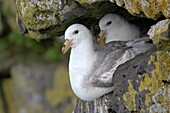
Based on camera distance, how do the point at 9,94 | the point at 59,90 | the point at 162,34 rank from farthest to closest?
the point at 9,94 < the point at 59,90 < the point at 162,34

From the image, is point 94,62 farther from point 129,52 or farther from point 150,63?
point 150,63

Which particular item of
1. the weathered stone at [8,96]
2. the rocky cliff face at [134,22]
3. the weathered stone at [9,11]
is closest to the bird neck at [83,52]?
the rocky cliff face at [134,22]

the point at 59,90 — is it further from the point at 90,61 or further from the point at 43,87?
the point at 90,61

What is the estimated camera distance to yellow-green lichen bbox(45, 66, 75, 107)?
10359mm

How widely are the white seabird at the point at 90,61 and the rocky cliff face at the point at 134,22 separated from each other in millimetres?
97

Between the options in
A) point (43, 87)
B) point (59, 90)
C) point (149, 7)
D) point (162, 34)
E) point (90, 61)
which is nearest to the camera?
point (162, 34)

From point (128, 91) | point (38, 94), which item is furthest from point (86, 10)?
point (38, 94)

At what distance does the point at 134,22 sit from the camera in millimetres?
5699

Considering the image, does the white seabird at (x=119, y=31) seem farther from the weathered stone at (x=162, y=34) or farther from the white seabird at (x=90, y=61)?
the weathered stone at (x=162, y=34)

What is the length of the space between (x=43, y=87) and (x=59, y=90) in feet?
1.07

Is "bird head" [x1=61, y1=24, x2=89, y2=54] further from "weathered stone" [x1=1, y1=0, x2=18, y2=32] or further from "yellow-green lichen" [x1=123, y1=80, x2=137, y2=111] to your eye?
"weathered stone" [x1=1, y1=0, x2=18, y2=32]

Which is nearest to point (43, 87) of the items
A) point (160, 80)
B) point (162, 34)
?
point (160, 80)

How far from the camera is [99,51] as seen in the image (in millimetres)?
5176

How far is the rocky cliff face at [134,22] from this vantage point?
427 centimetres
